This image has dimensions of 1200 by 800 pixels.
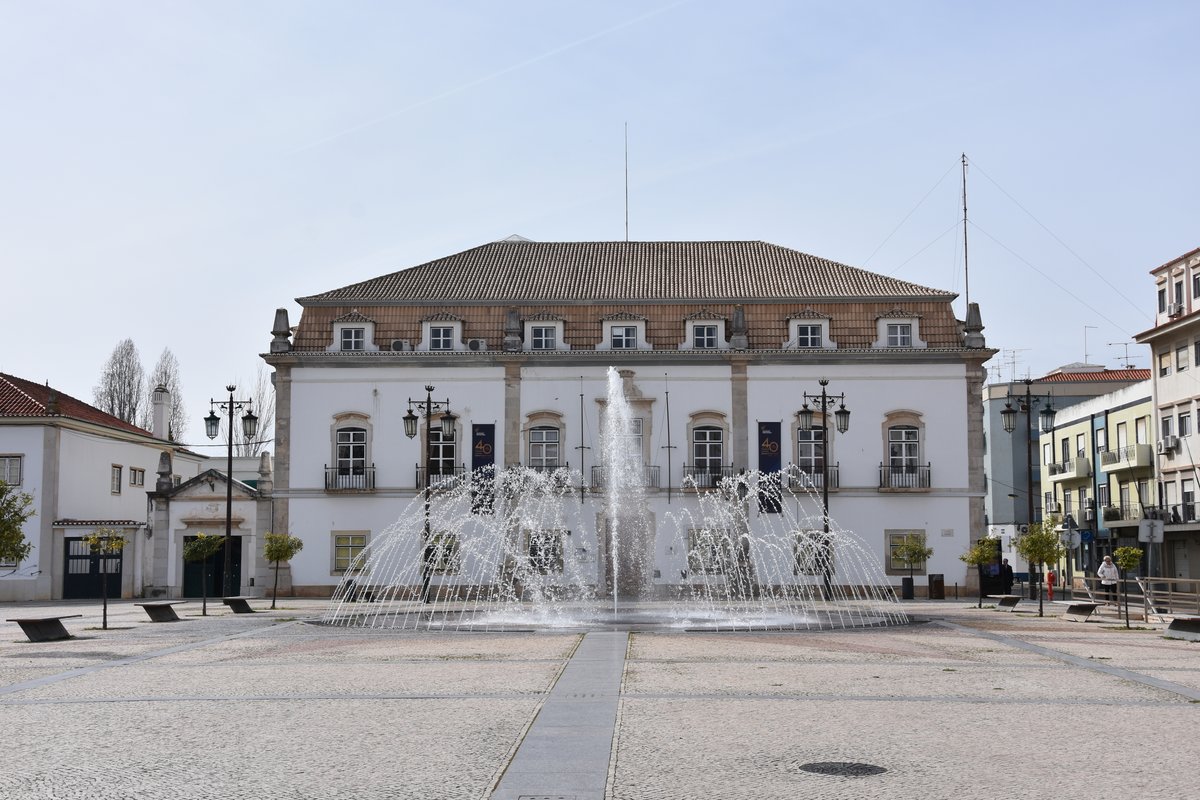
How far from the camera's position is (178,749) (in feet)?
32.2

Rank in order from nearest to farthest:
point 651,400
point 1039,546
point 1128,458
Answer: point 1039,546 < point 651,400 < point 1128,458

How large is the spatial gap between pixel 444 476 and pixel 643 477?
6.33 meters

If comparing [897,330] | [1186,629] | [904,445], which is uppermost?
[897,330]

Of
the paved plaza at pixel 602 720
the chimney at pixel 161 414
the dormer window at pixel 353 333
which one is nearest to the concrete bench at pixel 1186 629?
the paved plaza at pixel 602 720

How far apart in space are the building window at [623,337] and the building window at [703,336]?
191 cm

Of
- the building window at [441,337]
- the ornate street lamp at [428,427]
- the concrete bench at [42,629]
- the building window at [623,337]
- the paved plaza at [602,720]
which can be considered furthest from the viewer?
the building window at [441,337]

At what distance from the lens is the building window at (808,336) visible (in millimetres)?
41594

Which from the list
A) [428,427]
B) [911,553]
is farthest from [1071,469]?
[428,427]

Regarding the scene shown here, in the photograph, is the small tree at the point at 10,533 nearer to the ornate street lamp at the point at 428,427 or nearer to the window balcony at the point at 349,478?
the ornate street lamp at the point at 428,427

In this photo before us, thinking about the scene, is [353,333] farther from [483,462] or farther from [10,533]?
[10,533]

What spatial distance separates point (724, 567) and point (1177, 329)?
1719 cm

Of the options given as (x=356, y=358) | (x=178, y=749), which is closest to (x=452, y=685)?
(x=178, y=749)

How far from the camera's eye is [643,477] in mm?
40875

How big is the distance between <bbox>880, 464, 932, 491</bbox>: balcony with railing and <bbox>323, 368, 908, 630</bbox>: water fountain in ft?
6.94
